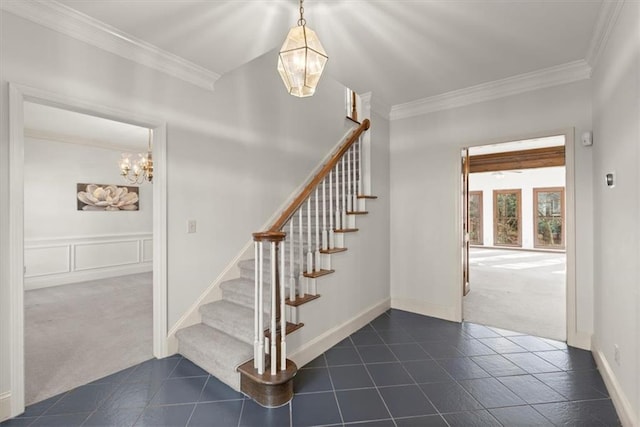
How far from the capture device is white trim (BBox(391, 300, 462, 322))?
3658 mm

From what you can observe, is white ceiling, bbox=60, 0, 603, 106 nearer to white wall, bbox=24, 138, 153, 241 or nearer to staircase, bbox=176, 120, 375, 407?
staircase, bbox=176, 120, 375, 407

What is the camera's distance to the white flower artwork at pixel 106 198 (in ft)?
18.9

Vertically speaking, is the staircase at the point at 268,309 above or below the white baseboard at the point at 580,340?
above

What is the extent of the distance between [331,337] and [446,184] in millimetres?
2319

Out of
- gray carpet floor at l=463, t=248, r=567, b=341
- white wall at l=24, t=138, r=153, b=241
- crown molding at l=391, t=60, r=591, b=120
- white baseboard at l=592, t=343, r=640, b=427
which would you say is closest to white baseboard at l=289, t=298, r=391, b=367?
gray carpet floor at l=463, t=248, r=567, b=341

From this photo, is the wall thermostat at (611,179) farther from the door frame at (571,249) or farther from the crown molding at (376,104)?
the crown molding at (376,104)

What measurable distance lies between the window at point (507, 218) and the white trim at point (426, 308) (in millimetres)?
8475

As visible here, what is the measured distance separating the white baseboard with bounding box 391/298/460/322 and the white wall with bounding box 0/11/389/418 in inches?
9.8

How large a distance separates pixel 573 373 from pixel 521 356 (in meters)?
0.38

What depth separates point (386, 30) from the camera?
241 centimetres

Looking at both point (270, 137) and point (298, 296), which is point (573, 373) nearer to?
point (298, 296)


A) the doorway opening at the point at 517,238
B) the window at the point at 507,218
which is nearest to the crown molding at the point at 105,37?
the doorway opening at the point at 517,238

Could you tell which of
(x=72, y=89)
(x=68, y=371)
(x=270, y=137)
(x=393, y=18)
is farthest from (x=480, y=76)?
(x=68, y=371)

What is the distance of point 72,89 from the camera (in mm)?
2168
